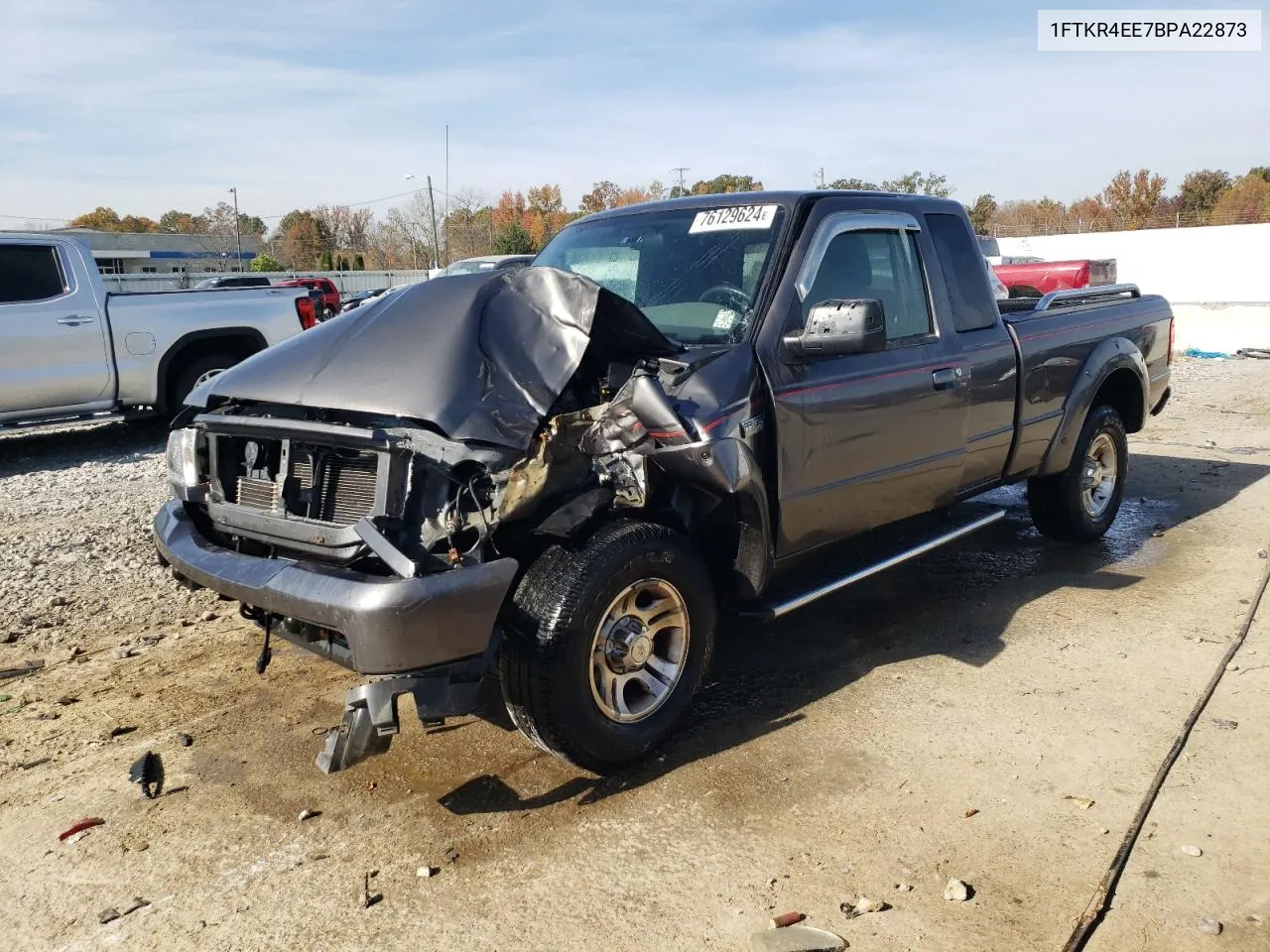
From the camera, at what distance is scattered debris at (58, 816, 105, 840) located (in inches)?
129

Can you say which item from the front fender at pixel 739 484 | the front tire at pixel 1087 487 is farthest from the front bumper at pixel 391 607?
the front tire at pixel 1087 487

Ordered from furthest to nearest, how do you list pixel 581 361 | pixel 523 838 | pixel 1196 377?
pixel 1196 377 < pixel 581 361 < pixel 523 838

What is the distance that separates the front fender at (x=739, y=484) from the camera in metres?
3.53

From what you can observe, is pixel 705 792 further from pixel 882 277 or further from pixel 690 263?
pixel 882 277

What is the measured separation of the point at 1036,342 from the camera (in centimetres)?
544

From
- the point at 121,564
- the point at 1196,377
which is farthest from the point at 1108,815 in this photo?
the point at 1196,377

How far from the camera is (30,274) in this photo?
29.2 ft

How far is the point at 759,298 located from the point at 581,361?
898mm

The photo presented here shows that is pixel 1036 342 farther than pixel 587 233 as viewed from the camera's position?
Yes

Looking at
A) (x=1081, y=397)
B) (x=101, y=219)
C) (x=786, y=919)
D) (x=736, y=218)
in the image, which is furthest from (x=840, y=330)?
(x=101, y=219)

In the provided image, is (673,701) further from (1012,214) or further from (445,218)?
(1012,214)

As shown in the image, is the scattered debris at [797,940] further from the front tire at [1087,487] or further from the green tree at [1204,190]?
the green tree at [1204,190]

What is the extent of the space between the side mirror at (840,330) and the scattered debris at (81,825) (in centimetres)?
293

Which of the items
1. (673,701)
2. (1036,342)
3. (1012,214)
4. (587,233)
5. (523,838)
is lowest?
(523,838)
